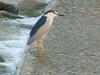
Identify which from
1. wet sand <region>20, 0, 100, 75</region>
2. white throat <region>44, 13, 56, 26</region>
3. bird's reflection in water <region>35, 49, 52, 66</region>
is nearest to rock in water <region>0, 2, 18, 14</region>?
wet sand <region>20, 0, 100, 75</region>

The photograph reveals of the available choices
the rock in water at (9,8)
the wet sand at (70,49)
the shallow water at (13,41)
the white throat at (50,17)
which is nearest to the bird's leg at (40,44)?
the wet sand at (70,49)

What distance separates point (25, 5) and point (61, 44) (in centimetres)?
570

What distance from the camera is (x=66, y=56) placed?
686cm

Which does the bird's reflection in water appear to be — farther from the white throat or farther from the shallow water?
the shallow water

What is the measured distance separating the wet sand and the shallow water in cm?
83

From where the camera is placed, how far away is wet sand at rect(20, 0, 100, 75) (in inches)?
251

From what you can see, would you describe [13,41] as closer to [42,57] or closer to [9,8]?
[9,8]

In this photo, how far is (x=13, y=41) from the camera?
9.91m

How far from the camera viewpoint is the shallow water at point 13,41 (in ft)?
26.7

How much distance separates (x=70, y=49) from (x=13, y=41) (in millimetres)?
2960

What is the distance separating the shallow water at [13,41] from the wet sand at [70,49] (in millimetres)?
832

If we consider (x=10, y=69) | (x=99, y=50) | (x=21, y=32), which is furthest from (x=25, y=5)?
(x=99, y=50)

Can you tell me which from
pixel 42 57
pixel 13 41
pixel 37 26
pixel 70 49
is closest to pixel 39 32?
pixel 37 26

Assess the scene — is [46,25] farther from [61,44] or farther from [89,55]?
[89,55]
